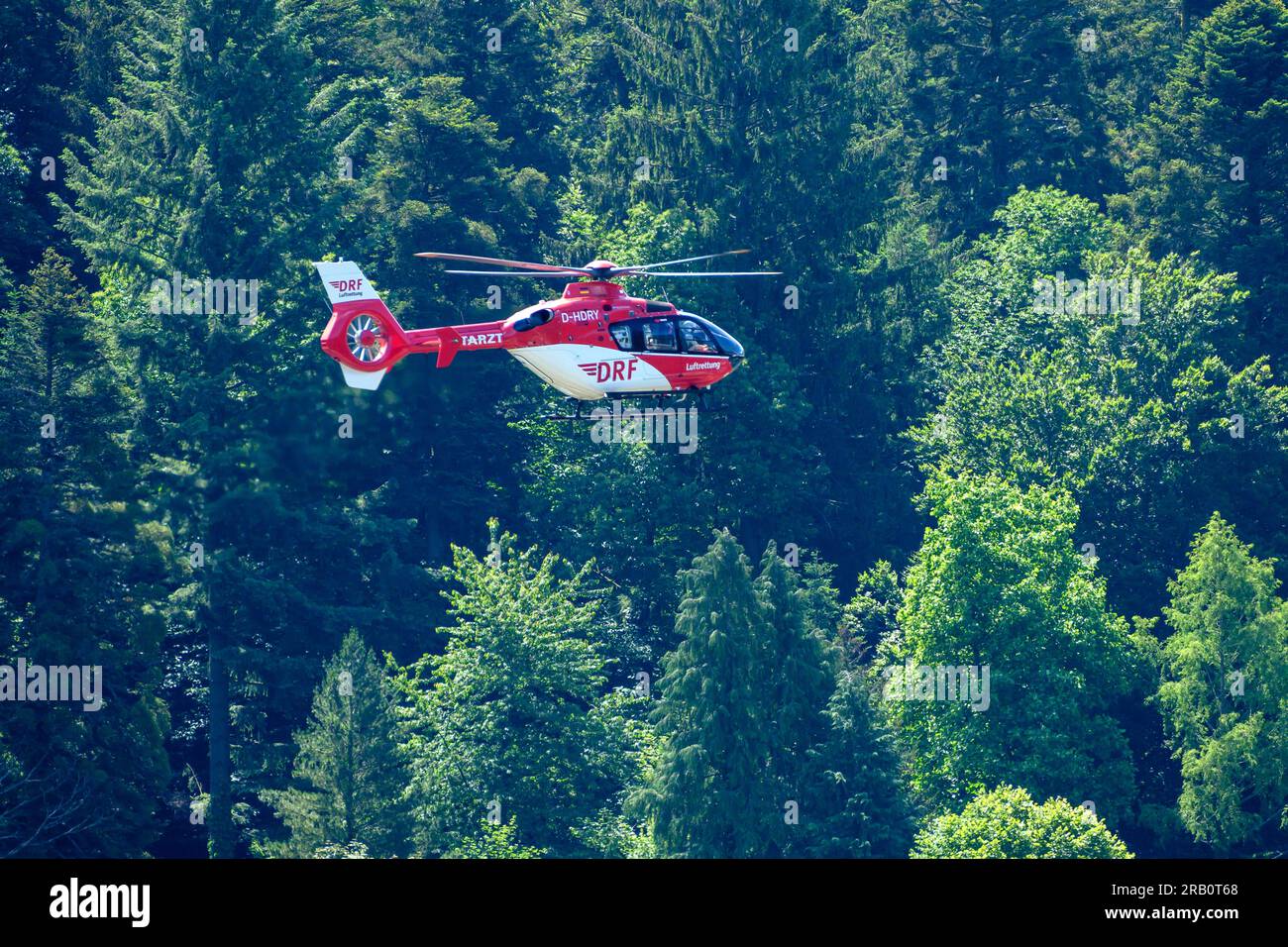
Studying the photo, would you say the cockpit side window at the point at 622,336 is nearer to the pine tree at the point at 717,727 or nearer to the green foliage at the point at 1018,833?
the pine tree at the point at 717,727

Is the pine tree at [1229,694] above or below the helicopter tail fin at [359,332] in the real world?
below

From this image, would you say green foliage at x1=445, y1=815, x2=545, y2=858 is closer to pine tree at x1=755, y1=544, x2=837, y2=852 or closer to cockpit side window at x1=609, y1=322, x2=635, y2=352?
pine tree at x1=755, y1=544, x2=837, y2=852

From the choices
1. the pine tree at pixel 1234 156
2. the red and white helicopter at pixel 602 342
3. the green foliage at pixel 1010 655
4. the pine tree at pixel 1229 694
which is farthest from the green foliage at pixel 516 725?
the pine tree at pixel 1234 156

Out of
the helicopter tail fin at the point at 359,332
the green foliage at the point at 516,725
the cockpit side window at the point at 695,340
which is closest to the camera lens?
the cockpit side window at the point at 695,340

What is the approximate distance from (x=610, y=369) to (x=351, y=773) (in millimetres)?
16491

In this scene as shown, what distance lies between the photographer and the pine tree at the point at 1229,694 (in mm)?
70625

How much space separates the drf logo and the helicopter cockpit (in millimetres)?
329

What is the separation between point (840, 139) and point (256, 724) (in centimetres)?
2743

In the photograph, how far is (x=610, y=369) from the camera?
173 feet

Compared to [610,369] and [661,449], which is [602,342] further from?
[661,449]

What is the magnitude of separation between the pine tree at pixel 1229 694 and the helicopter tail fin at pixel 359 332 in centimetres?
2856

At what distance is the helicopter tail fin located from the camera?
5438 cm

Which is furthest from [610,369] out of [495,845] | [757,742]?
Answer: [495,845]
